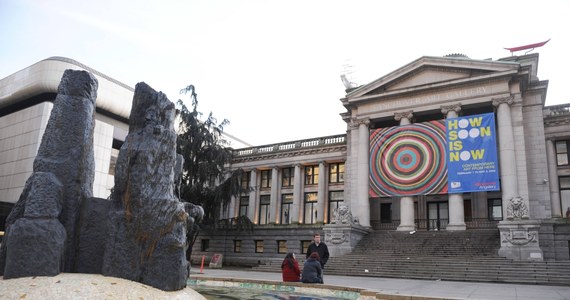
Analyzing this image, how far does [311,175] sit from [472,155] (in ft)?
56.2

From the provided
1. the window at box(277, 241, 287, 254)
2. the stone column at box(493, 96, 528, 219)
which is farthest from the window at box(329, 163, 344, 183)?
the stone column at box(493, 96, 528, 219)

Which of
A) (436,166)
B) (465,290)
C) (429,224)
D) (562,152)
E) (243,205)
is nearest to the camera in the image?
(465,290)

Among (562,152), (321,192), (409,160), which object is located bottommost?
(321,192)

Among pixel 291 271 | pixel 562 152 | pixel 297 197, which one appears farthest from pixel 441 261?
pixel 297 197

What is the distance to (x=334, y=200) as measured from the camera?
42.0m

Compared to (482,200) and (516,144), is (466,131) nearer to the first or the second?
(516,144)

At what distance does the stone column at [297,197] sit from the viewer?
41.8 m

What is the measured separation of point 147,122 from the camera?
30.2ft

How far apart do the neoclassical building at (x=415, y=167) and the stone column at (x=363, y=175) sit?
0.08 meters

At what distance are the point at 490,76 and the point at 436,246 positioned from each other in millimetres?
Result: 12970

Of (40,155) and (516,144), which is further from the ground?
(516,144)

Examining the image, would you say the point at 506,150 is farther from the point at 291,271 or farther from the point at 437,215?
the point at 291,271

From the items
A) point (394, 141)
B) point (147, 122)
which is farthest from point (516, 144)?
point (147, 122)

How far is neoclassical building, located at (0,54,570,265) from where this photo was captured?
30.0m
